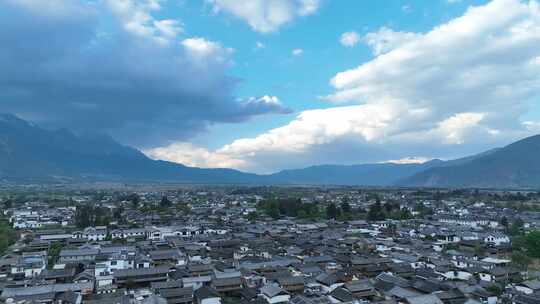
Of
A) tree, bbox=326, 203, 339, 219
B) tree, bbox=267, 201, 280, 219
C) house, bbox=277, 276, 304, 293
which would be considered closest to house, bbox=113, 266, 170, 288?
house, bbox=277, 276, 304, 293

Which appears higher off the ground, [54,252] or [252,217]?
[252,217]

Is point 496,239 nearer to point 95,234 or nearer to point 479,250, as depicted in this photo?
point 479,250

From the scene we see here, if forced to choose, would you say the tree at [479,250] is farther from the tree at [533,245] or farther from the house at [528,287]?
the house at [528,287]

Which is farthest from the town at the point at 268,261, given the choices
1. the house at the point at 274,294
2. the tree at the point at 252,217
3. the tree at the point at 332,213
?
the tree at the point at 332,213

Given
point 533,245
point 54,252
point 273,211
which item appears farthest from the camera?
point 273,211

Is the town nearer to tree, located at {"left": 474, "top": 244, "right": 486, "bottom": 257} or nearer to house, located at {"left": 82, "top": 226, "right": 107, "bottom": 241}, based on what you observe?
house, located at {"left": 82, "top": 226, "right": 107, "bottom": 241}

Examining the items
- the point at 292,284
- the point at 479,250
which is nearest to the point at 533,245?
the point at 479,250

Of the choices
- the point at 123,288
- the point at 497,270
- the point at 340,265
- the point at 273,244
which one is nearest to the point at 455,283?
the point at 497,270

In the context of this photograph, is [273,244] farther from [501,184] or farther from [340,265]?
[501,184]
